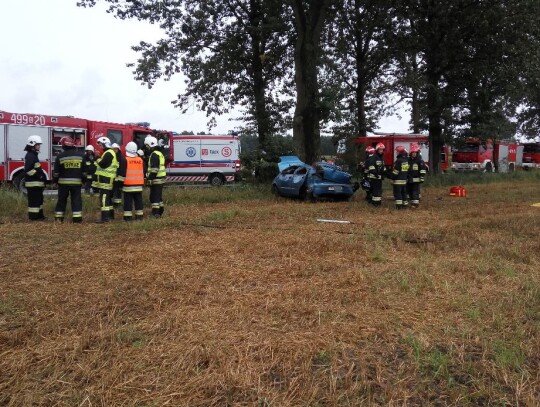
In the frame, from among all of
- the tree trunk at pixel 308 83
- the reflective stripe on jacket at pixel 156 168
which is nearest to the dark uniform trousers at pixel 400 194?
the tree trunk at pixel 308 83

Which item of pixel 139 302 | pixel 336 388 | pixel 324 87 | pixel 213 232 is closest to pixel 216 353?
pixel 336 388

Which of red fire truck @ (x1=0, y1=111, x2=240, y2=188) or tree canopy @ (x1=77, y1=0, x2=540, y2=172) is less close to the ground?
tree canopy @ (x1=77, y1=0, x2=540, y2=172)

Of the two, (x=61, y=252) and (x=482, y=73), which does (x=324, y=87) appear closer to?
(x=482, y=73)

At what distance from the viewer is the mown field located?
2783 millimetres

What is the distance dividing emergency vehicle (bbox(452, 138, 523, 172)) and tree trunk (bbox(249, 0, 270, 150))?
47.9 ft

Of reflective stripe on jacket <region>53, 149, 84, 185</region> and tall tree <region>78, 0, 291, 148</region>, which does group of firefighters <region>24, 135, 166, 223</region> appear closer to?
reflective stripe on jacket <region>53, 149, 84, 185</region>

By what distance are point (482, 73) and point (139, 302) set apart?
21342 mm

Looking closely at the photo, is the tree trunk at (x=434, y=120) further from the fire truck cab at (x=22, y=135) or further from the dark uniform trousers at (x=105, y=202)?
the dark uniform trousers at (x=105, y=202)

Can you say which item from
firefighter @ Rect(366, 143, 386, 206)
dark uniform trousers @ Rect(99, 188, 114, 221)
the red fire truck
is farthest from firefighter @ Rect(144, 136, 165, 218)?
the red fire truck

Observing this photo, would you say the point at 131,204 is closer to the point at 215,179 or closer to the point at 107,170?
the point at 107,170

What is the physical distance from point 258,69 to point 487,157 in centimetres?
1975

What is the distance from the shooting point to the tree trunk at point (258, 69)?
69.0 ft

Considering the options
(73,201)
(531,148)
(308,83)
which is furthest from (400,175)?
(531,148)

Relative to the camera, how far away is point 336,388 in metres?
2.77
